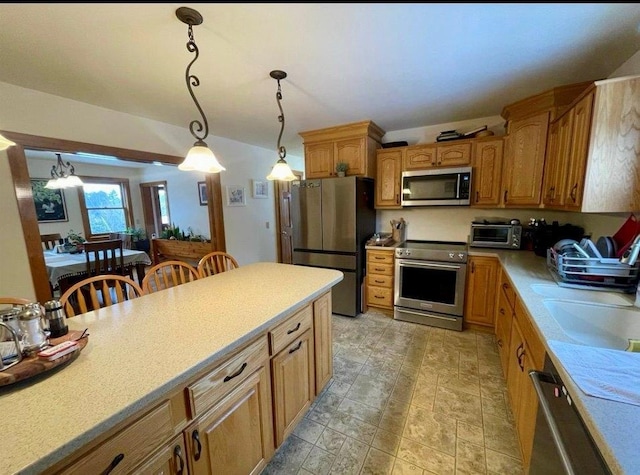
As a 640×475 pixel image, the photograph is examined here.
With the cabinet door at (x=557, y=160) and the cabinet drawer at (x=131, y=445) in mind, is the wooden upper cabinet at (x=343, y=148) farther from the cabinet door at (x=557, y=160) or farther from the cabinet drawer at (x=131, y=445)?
the cabinet drawer at (x=131, y=445)

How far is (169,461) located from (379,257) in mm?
2609

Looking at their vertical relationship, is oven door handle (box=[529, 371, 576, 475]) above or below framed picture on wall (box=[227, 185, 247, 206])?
below

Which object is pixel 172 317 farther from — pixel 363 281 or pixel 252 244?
pixel 252 244

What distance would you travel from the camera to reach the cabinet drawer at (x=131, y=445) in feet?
2.18

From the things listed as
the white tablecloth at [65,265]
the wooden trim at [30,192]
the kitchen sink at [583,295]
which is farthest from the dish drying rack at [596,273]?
the white tablecloth at [65,265]

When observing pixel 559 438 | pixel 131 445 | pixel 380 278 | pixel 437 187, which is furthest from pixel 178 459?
pixel 437 187

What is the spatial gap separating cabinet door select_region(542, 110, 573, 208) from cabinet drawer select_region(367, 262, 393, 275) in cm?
156

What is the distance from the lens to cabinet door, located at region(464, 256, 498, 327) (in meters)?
2.60

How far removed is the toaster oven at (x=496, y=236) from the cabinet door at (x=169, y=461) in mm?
3028

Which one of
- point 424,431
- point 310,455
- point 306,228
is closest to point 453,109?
point 306,228

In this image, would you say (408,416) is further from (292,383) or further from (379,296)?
(379,296)

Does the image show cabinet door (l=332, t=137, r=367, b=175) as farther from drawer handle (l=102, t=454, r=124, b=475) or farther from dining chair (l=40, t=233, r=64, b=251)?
dining chair (l=40, t=233, r=64, b=251)

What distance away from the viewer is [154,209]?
6273mm

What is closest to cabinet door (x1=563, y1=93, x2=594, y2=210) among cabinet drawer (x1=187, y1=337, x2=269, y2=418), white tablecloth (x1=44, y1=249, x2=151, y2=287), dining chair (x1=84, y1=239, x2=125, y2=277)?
cabinet drawer (x1=187, y1=337, x2=269, y2=418)
